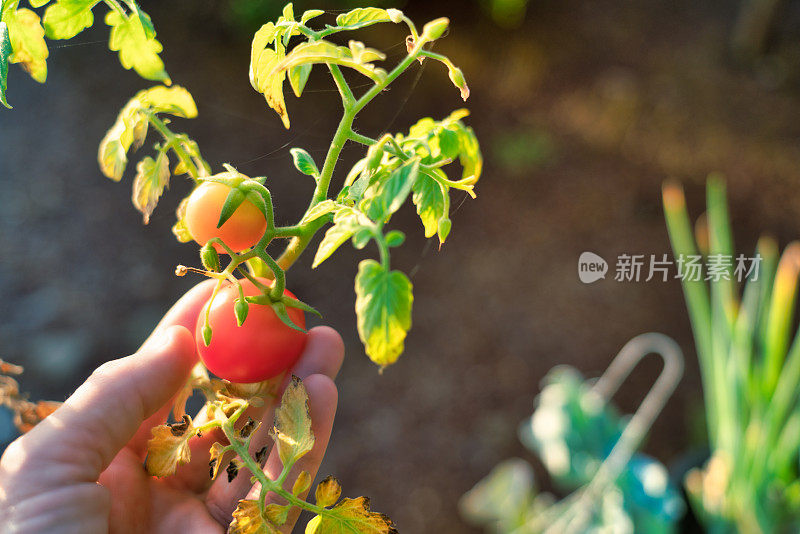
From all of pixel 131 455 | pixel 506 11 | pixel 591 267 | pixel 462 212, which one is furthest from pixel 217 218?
pixel 506 11

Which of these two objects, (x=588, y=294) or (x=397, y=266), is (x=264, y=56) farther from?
(x=588, y=294)

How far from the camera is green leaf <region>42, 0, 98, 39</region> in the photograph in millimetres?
376

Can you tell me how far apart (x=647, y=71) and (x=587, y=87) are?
0.18 metres

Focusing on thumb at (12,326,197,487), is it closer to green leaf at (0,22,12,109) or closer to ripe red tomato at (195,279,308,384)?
ripe red tomato at (195,279,308,384)

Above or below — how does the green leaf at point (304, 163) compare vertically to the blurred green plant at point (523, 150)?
above

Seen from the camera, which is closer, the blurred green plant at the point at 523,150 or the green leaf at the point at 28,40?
the green leaf at the point at 28,40

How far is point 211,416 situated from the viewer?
0.45 meters

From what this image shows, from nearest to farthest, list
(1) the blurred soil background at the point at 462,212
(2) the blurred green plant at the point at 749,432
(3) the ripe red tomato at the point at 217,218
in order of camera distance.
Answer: (3) the ripe red tomato at the point at 217,218, (2) the blurred green plant at the point at 749,432, (1) the blurred soil background at the point at 462,212

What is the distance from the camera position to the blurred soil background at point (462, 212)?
1.25 metres

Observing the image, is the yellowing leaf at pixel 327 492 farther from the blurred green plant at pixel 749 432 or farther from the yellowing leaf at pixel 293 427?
the blurred green plant at pixel 749 432

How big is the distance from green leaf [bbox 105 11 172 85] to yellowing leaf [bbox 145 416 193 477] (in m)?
0.22

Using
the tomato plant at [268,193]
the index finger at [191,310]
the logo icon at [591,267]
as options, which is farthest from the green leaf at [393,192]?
the logo icon at [591,267]

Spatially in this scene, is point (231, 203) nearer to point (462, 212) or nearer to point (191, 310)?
point (191, 310)

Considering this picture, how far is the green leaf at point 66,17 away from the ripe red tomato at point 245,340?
180mm
